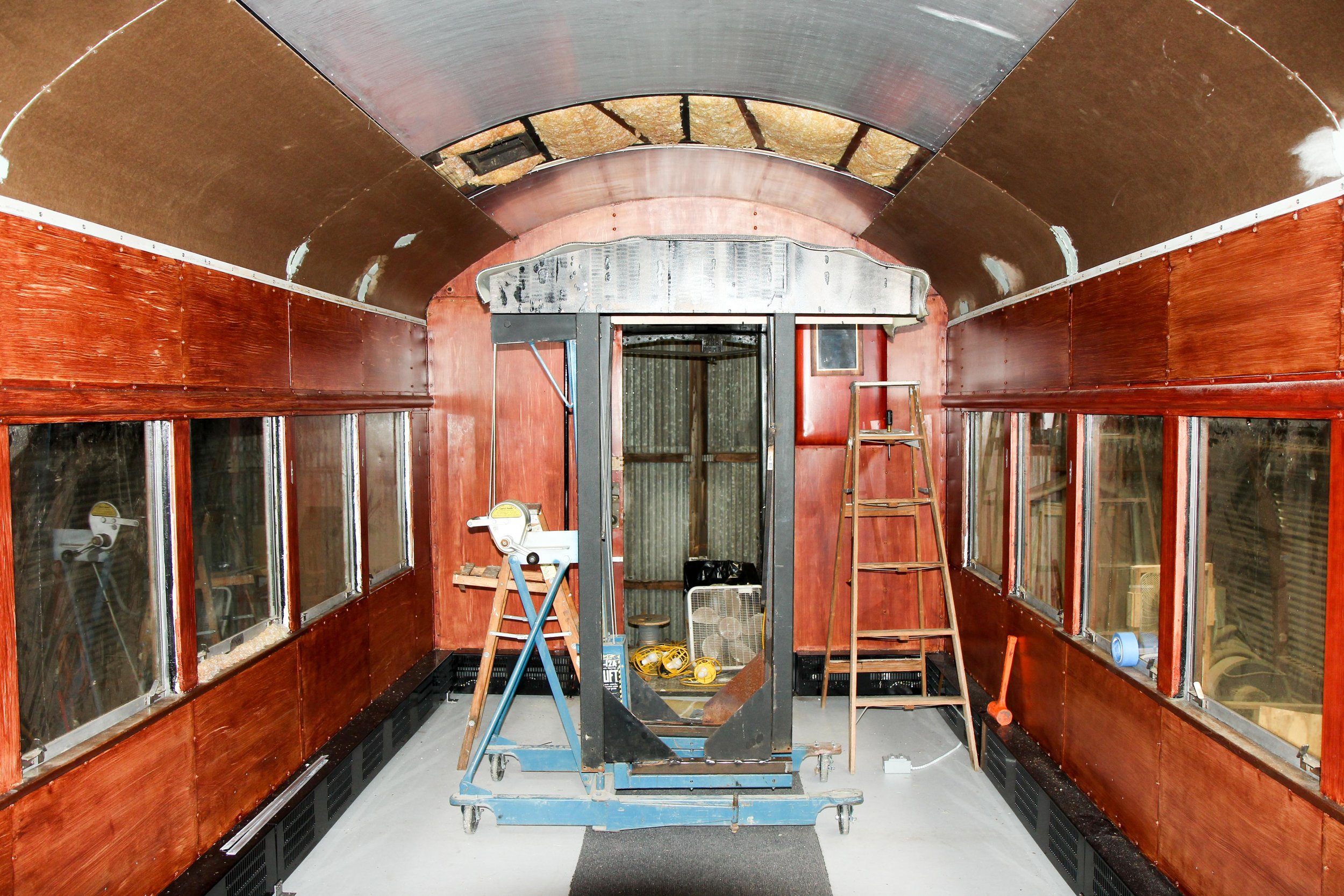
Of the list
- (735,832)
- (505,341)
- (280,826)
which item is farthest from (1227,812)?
(280,826)

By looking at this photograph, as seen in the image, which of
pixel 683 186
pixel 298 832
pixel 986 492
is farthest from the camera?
pixel 683 186

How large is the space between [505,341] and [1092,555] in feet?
9.32

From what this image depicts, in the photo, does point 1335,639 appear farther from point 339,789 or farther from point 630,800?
point 339,789

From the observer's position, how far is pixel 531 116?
11.7 feet

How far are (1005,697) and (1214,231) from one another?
2737mm

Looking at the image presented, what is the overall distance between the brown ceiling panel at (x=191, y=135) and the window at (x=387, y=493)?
1464 millimetres

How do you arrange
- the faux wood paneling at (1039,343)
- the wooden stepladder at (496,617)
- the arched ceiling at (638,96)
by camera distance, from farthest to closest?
the wooden stepladder at (496,617) < the faux wood paneling at (1039,343) < the arched ceiling at (638,96)

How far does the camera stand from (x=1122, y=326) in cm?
311

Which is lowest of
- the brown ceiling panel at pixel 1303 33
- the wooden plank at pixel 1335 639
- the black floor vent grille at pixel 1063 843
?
the black floor vent grille at pixel 1063 843

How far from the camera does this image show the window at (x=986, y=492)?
462cm

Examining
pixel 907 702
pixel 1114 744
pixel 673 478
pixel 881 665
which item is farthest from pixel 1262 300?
pixel 673 478

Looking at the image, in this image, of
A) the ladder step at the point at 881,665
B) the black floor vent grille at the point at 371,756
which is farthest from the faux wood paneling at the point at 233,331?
the ladder step at the point at 881,665

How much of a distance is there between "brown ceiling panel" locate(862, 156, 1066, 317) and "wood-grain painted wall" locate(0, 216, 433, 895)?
310cm

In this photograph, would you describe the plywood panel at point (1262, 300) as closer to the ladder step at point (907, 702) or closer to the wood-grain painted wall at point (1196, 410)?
the wood-grain painted wall at point (1196, 410)
